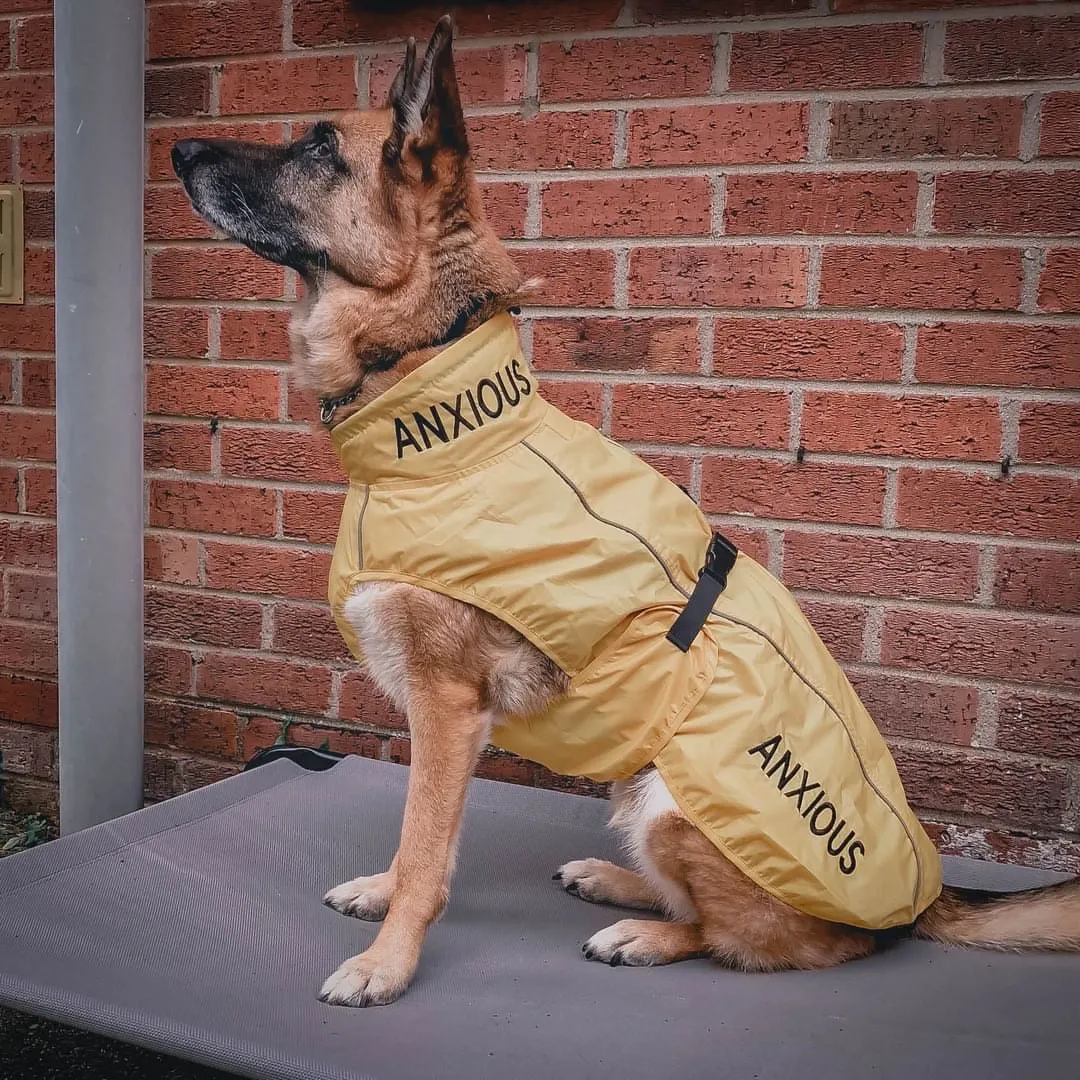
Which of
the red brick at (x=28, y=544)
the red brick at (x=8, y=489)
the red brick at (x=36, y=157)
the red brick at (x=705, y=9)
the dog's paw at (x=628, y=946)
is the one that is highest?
the red brick at (x=705, y=9)

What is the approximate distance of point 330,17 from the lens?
260cm

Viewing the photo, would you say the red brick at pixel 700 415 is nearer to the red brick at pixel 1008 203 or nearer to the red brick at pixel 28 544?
the red brick at pixel 1008 203

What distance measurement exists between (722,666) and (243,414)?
162cm

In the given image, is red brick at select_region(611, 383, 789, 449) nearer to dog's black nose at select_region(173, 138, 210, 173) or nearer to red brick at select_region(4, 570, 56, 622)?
dog's black nose at select_region(173, 138, 210, 173)

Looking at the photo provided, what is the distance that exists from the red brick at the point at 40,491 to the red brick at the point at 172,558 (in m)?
0.31

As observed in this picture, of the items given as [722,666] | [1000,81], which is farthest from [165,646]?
[1000,81]

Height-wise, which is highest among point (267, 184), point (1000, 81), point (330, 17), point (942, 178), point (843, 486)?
point (330, 17)

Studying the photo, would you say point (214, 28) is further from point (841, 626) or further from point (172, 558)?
point (841, 626)

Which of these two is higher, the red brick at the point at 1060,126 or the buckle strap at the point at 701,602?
the red brick at the point at 1060,126

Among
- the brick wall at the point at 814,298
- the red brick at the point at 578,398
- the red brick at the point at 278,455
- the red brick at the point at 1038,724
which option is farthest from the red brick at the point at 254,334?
the red brick at the point at 1038,724

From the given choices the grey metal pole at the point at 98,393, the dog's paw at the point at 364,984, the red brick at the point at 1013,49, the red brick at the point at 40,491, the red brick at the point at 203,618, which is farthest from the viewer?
the red brick at the point at 40,491

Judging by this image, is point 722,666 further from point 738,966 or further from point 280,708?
point 280,708

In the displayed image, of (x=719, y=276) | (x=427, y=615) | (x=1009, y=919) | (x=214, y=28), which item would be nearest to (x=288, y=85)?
(x=214, y=28)

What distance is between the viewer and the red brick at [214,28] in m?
2.65
